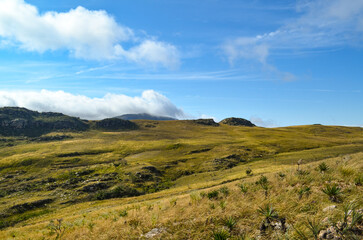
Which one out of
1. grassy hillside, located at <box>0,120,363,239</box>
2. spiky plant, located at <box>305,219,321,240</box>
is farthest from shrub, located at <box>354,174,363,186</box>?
spiky plant, located at <box>305,219,321,240</box>

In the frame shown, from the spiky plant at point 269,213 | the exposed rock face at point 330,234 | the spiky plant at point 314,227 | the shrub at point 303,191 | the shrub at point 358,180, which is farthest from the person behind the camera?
the shrub at point 358,180

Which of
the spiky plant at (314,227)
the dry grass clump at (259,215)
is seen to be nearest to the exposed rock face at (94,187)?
the dry grass clump at (259,215)

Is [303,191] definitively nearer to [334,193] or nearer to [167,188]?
[334,193]

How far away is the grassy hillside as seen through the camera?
9.14 m

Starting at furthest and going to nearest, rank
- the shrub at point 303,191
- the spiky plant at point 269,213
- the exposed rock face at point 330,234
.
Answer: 1. the shrub at point 303,191
2. the spiky plant at point 269,213
3. the exposed rock face at point 330,234

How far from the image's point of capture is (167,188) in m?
63.8

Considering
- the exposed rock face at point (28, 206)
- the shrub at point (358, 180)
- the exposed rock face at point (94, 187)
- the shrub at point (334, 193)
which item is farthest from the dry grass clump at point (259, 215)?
the exposed rock face at point (94, 187)

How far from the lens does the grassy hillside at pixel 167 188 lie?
360 inches

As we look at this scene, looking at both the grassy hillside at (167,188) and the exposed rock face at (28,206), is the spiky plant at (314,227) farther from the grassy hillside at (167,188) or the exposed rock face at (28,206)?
the exposed rock face at (28,206)

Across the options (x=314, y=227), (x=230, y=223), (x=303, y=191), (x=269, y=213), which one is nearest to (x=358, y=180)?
(x=303, y=191)

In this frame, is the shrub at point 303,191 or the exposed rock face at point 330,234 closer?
the exposed rock face at point 330,234

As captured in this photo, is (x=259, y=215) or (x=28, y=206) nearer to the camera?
(x=259, y=215)

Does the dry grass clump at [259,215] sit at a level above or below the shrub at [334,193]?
below

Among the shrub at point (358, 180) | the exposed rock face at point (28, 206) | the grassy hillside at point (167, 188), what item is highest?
the shrub at point (358, 180)
